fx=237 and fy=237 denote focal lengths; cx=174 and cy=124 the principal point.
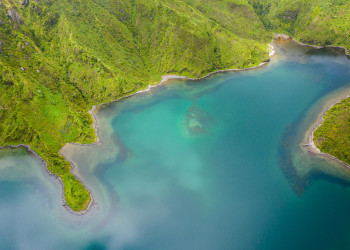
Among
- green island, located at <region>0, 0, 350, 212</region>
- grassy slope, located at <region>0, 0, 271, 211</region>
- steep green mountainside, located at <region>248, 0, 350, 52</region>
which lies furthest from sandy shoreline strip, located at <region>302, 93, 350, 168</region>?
steep green mountainside, located at <region>248, 0, 350, 52</region>

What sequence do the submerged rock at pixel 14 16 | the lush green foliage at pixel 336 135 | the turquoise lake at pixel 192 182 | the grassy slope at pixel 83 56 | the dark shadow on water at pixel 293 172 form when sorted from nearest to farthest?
the turquoise lake at pixel 192 182 < the dark shadow on water at pixel 293 172 < the lush green foliage at pixel 336 135 < the grassy slope at pixel 83 56 < the submerged rock at pixel 14 16

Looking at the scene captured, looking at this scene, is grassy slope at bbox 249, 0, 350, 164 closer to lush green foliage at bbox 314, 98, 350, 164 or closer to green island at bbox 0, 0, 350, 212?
green island at bbox 0, 0, 350, 212

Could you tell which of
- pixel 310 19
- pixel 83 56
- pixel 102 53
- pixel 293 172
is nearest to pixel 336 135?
pixel 293 172

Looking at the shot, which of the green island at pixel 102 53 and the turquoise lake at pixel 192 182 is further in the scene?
the green island at pixel 102 53

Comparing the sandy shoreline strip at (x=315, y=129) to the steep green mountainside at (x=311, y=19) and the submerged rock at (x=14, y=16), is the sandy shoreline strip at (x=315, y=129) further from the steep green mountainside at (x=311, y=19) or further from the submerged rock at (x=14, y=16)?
the submerged rock at (x=14, y=16)

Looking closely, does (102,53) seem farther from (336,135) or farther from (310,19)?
(310,19)

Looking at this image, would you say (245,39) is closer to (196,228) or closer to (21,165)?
(196,228)

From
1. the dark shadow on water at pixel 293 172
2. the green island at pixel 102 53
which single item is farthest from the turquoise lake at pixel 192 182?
the green island at pixel 102 53
